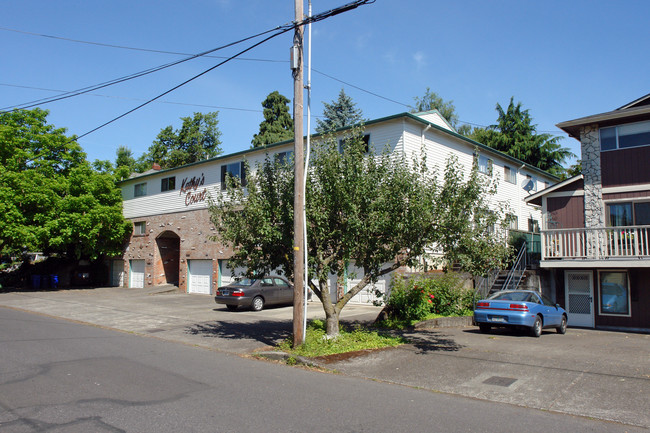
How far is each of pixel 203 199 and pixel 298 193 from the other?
19191 millimetres

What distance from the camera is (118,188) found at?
1367 inches

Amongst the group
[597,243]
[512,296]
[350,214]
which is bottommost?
[512,296]

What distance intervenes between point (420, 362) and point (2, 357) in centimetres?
815

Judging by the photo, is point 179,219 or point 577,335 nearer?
point 577,335

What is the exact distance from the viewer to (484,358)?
10086 millimetres

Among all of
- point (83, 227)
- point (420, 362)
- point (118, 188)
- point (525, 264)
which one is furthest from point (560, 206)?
point (118, 188)

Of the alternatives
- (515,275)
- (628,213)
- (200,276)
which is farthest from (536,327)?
(200,276)

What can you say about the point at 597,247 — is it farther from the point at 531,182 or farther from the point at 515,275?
the point at 531,182

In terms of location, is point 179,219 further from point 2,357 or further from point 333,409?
point 333,409

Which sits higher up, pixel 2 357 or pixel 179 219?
pixel 179 219

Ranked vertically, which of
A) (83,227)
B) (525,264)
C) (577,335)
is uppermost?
(83,227)

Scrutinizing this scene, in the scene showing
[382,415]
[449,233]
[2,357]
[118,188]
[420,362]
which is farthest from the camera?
[118,188]

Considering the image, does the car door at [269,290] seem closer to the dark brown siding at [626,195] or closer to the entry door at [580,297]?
the entry door at [580,297]

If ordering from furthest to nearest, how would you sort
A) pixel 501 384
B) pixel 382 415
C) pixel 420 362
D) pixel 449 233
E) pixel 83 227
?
pixel 83 227
pixel 449 233
pixel 420 362
pixel 501 384
pixel 382 415
